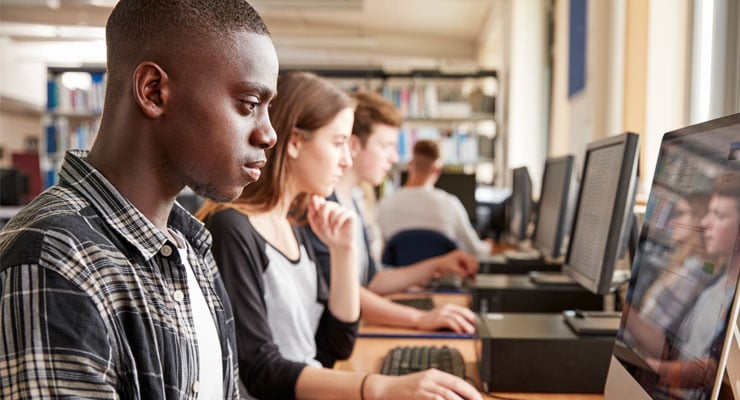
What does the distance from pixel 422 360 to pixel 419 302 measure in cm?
82

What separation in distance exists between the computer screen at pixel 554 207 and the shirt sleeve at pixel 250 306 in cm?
99

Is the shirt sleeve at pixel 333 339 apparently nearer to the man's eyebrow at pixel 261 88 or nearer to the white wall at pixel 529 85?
the man's eyebrow at pixel 261 88

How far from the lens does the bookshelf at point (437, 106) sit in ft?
20.0

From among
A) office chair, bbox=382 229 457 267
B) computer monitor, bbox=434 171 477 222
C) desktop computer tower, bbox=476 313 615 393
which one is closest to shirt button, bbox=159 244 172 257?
desktop computer tower, bbox=476 313 615 393

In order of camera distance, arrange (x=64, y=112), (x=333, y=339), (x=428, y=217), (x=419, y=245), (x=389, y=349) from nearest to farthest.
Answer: (x=333, y=339) → (x=389, y=349) → (x=419, y=245) → (x=428, y=217) → (x=64, y=112)

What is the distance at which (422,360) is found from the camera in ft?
5.24

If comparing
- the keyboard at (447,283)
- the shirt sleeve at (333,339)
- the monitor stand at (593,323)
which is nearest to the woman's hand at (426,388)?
the monitor stand at (593,323)

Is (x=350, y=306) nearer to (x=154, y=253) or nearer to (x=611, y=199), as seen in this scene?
(x=611, y=199)

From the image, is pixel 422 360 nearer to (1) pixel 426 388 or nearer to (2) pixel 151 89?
(1) pixel 426 388

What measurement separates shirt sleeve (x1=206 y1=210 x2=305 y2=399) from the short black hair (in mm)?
695

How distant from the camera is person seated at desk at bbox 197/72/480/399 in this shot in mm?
1487

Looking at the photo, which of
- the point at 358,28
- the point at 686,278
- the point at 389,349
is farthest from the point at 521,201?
the point at 358,28

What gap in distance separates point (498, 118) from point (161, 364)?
5.63m

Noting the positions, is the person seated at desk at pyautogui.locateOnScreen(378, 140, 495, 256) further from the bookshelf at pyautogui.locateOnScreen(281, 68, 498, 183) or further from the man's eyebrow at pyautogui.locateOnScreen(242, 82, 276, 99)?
the man's eyebrow at pyautogui.locateOnScreen(242, 82, 276, 99)
